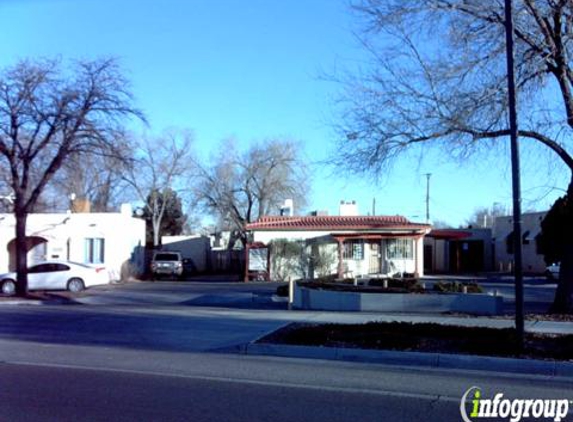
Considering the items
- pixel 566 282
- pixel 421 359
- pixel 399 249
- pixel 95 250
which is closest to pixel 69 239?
pixel 95 250

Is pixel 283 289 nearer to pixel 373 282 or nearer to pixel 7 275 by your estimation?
pixel 373 282

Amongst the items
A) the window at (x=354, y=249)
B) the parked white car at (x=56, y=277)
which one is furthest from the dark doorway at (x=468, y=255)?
the parked white car at (x=56, y=277)

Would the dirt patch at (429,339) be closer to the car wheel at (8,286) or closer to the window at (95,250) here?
the car wheel at (8,286)

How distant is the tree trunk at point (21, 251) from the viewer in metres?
24.5

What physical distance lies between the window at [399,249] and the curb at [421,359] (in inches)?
940

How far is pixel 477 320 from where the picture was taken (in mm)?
16844

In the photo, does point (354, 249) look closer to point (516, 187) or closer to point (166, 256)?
point (166, 256)

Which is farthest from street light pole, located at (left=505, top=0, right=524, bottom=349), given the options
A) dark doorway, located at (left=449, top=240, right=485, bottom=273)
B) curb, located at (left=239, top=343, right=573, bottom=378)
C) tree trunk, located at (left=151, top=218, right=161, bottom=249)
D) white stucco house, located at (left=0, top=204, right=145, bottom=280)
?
tree trunk, located at (left=151, top=218, right=161, bottom=249)

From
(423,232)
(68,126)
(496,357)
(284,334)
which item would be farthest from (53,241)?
(496,357)

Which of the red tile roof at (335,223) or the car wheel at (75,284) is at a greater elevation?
the red tile roof at (335,223)

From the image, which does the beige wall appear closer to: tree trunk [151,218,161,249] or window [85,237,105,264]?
tree trunk [151,218,161,249]

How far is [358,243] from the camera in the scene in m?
36.2

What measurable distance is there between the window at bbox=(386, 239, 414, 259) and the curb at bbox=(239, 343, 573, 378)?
78.4 feet

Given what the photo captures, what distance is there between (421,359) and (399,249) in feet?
81.7
